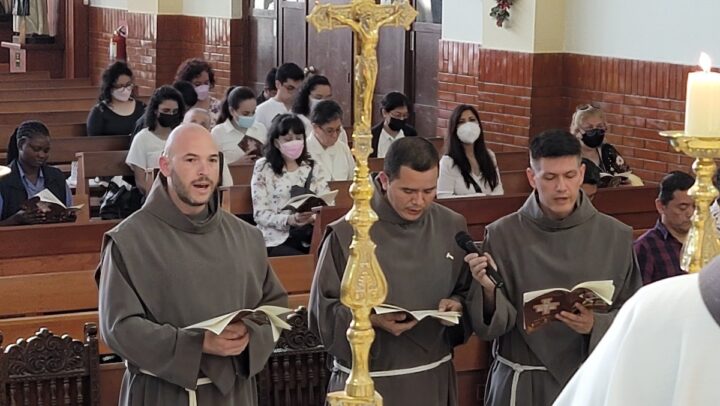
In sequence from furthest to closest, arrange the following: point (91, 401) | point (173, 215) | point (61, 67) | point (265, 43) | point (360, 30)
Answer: point (61, 67)
point (265, 43)
point (91, 401)
point (173, 215)
point (360, 30)

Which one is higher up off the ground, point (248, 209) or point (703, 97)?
point (703, 97)

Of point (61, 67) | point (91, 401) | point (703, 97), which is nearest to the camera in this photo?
point (703, 97)

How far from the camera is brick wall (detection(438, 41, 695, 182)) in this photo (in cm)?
1048

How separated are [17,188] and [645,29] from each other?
5.18m

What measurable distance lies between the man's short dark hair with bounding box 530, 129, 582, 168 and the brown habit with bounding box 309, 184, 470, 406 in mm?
426

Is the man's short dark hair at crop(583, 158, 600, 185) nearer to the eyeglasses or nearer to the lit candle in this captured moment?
the eyeglasses

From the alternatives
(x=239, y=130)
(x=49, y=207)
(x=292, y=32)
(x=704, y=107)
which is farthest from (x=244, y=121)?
(x=704, y=107)

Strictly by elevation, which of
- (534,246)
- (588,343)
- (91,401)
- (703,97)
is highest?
(703,97)

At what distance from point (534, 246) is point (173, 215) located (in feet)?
4.17

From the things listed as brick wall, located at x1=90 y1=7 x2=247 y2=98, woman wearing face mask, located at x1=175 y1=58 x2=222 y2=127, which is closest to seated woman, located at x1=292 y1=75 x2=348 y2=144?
woman wearing face mask, located at x1=175 y1=58 x2=222 y2=127

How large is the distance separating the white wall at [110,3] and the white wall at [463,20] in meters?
7.16

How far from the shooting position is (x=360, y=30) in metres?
3.13

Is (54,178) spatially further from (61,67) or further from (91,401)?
(61,67)

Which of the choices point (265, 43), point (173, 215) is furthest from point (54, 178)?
point (265, 43)
